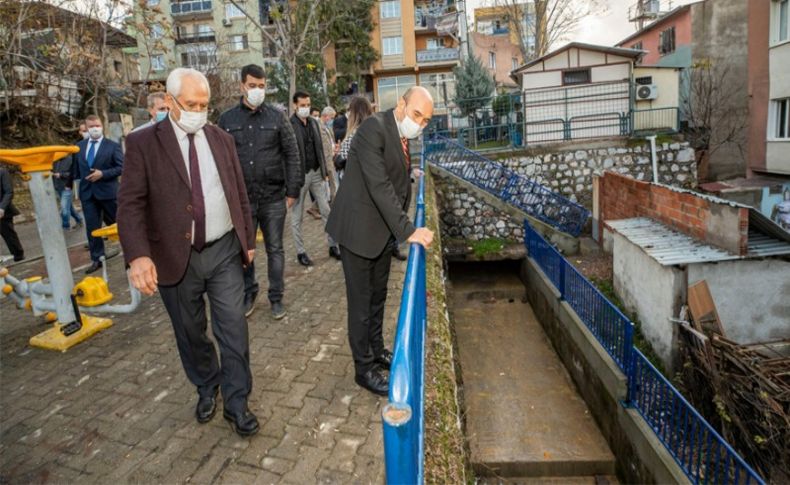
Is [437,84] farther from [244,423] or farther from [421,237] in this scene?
[244,423]

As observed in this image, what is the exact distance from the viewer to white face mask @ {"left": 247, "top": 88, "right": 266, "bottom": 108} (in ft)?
13.8

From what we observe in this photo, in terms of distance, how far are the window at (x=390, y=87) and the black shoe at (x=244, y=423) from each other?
123ft

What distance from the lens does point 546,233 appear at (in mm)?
13727

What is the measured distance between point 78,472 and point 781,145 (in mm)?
23483

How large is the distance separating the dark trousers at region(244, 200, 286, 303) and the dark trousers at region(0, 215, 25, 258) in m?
5.67

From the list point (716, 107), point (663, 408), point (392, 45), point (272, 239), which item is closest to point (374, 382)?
point (272, 239)

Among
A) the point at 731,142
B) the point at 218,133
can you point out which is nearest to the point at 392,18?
the point at 731,142

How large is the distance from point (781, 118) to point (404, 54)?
26.0m

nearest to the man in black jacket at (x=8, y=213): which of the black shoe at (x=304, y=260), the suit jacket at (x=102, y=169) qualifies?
the suit jacket at (x=102, y=169)

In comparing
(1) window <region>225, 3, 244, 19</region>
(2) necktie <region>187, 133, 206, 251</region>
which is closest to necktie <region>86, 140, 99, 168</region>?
(2) necktie <region>187, 133, 206, 251</region>

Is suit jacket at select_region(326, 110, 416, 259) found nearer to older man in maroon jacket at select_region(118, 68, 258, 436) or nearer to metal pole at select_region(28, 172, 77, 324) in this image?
older man in maroon jacket at select_region(118, 68, 258, 436)

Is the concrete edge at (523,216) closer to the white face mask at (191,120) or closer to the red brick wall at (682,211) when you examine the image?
the red brick wall at (682,211)

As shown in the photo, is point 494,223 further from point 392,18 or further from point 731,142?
point 392,18

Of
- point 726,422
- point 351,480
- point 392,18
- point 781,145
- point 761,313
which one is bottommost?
point 726,422
